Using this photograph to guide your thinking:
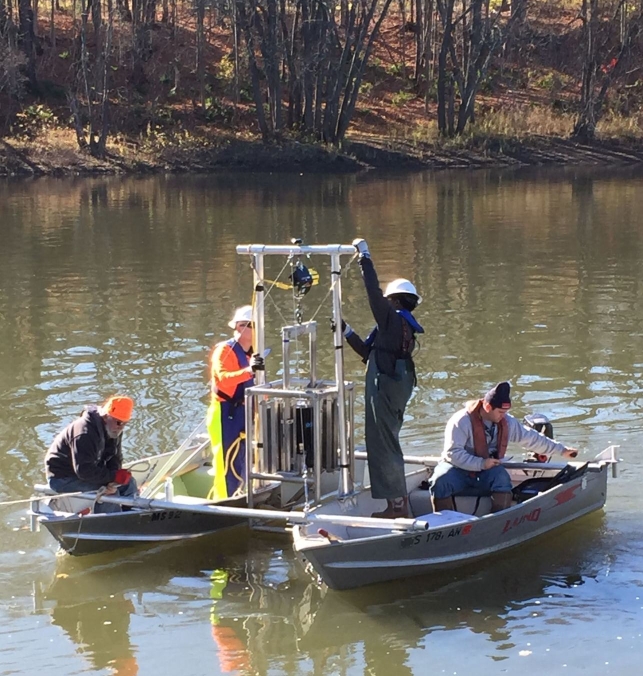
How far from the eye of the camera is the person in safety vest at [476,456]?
8.70m

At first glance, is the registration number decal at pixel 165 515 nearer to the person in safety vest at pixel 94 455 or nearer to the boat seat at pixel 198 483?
the person in safety vest at pixel 94 455

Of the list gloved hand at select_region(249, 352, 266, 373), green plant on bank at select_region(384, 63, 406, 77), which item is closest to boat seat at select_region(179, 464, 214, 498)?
gloved hand at select_region(249, 352, 266, 373)

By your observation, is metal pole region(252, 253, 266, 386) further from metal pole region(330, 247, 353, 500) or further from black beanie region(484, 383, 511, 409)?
black beanie region(484, 383, 511, 409)

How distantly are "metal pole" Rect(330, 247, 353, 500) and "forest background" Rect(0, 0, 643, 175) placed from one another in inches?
1476

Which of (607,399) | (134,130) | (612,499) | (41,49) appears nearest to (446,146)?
(134,130)

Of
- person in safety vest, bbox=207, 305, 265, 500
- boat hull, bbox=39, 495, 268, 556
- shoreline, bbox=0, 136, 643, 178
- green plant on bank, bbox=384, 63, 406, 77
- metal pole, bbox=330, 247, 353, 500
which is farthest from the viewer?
green plant on bank, bbox=384, 63, 406, 77

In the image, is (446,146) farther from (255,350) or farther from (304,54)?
(255,350)

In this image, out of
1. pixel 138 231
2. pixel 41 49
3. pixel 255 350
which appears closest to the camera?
pixel 255 350

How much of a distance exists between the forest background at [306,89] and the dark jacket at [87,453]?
122 feet

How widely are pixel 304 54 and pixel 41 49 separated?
552 inches

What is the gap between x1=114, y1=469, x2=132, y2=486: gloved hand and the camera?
8594mm

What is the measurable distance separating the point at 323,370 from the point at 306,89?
35861 mm

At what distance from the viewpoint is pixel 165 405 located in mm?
13180

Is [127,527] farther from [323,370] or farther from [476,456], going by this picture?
[323,370]
